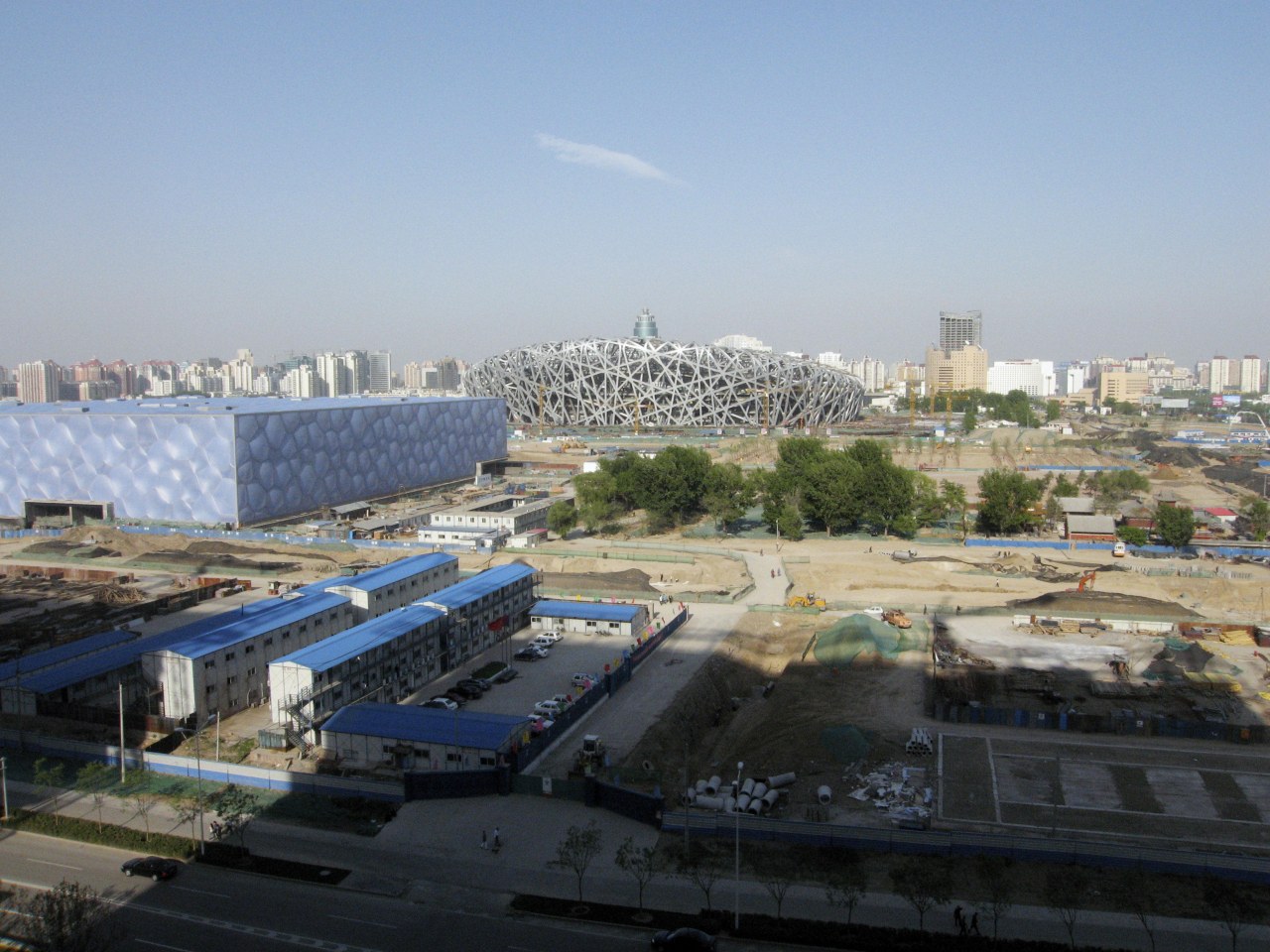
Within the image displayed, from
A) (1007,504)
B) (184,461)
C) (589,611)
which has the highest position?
(184,461)

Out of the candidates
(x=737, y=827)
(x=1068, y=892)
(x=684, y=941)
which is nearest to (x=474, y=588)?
(x=737, y=827)

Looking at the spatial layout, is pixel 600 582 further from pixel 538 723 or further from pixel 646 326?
pixel 646 326

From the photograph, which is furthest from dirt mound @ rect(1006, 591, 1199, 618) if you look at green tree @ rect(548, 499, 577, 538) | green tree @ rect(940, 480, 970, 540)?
green tree @ rect(548, 499, 577, 538)

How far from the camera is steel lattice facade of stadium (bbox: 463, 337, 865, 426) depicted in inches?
3634

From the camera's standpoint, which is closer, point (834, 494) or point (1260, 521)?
point (1260, 521)

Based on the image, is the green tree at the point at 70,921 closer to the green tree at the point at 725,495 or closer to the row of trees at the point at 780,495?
the row of trees at the point at 780,495

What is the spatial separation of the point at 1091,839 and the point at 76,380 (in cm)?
20098

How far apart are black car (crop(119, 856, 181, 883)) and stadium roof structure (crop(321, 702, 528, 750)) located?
4.43 m

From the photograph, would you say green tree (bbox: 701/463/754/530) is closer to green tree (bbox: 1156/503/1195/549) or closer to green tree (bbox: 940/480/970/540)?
green tree (bbox: 940/480/970/540)

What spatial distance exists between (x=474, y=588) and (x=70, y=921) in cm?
1544

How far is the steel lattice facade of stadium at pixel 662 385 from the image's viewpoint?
3634 inches

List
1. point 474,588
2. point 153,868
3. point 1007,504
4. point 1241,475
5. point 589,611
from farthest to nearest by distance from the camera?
point 1241,475
point 1007,504
point 589,611
point 474,588
point 153,868

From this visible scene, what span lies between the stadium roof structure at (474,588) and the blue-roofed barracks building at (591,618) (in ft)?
3.92

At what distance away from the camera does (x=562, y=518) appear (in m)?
43.9
